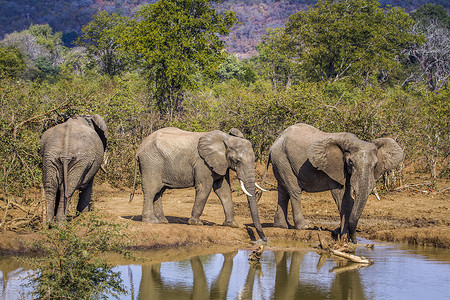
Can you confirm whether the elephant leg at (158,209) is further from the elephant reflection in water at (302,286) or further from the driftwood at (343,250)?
the driftwood at (343,250)

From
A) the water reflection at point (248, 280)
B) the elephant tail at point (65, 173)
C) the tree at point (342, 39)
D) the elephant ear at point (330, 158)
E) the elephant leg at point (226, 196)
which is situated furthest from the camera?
the tree at point (342, 39)

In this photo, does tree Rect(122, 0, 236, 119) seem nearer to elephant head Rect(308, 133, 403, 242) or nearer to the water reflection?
elephant head Rect(308, 133, 403, 242)

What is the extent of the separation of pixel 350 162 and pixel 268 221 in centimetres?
371

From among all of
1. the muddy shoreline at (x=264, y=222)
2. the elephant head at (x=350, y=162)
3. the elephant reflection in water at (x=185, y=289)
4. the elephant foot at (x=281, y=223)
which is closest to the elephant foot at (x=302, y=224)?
the muddy shoreline at (x=264, y=222)

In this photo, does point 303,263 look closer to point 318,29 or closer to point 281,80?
point 318,29

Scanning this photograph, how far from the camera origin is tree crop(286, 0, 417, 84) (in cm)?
4078

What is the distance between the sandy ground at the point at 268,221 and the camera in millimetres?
11727

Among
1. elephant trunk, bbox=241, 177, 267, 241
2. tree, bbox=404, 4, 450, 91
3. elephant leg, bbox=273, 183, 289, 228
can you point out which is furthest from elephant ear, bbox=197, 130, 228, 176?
tree, bbox=404, 4, 450, 91

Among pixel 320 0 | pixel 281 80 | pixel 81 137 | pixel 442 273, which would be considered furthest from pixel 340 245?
pixel 281 80

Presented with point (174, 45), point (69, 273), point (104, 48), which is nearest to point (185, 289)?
point (69, 273)

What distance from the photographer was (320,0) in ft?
142

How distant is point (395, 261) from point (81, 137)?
637 cm

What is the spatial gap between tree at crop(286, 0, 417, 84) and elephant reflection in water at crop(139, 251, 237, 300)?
31.5m

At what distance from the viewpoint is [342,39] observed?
41062mm
